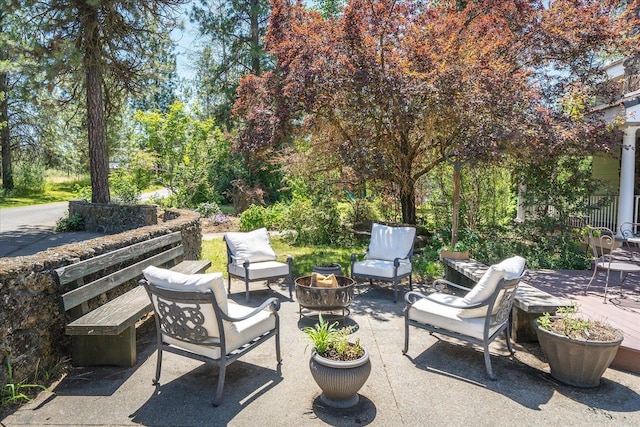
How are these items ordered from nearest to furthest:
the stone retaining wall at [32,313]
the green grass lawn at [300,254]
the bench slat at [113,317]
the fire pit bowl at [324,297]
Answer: the stone retaining wall at [32,313]
the bench slat at [113,317]
the fire pit bowl at [324,297]
the green grass lawn at [300,254]

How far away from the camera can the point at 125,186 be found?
1475 cm

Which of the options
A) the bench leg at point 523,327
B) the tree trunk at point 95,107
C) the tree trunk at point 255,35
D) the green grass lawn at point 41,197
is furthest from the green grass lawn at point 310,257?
the green grass lawn at point 41,197

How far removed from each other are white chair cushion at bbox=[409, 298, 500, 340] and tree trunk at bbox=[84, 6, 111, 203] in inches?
428

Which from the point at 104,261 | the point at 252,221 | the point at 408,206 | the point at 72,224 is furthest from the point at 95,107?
the point at 408,206

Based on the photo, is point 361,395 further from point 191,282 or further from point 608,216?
point 608,216

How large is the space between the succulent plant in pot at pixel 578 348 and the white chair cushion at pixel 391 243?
295 centimetres

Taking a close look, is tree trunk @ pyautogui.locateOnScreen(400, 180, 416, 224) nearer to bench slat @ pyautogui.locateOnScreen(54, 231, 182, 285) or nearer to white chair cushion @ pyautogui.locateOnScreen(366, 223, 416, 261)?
white chair cushion @ pyautogui.locateOnScreen(366, 223, 416, 261)

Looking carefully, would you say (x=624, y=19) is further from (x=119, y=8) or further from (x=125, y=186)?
(x=125, y=186)

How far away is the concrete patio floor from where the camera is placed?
9.34ft

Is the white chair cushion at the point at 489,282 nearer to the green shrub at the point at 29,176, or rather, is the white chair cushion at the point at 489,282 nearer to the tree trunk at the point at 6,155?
the tree trunk at the point at 6,155

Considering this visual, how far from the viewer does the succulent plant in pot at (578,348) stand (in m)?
3.20

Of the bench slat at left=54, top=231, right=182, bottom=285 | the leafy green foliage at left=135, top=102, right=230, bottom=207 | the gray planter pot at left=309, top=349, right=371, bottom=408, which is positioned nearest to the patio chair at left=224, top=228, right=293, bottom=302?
the bench slat at left=54, top=231, right=182, bottom=285

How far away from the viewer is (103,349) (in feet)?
11.9

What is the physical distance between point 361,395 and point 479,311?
1.38 metres
